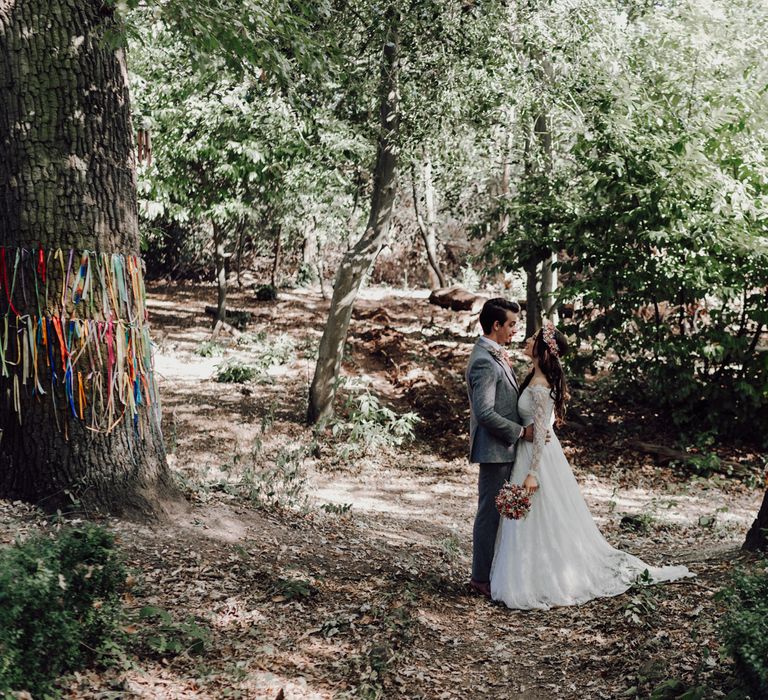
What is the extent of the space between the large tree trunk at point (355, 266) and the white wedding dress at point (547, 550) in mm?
6519

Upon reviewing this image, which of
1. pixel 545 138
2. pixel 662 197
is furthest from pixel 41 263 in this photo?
pixel 545 138

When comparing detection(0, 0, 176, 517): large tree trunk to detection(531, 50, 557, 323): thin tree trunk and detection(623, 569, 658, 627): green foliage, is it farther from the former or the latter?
detection(531, 50, 557, 323): thin tree trunk

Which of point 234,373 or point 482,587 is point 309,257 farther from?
point 482,587

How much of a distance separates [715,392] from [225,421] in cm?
730

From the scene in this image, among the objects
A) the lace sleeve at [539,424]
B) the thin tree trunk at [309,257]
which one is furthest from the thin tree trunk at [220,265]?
the lace sleeve at [539,424]

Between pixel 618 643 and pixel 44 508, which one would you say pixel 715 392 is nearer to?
pixel 618 643

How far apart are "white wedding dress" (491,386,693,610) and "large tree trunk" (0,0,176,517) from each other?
275 cm

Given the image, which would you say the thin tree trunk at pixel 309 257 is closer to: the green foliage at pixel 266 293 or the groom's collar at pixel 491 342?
the green foliage at pixel 266 293

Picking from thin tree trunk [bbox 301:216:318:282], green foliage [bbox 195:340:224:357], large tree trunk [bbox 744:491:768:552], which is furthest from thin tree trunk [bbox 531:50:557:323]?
thin tree trunk [bbox 301:216:318:282]

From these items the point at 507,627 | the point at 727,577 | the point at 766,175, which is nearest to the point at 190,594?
the point at 507,627

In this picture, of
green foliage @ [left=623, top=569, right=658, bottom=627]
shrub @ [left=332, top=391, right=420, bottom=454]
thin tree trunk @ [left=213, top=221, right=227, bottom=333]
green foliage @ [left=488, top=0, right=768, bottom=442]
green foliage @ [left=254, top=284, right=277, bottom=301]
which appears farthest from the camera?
green foliage @ [left=254, top=284, right=277, bottom=301]

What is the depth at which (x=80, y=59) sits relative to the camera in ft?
17.6

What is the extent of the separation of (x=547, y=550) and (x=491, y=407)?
1.10m

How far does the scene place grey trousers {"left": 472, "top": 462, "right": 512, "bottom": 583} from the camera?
19.1 ft
